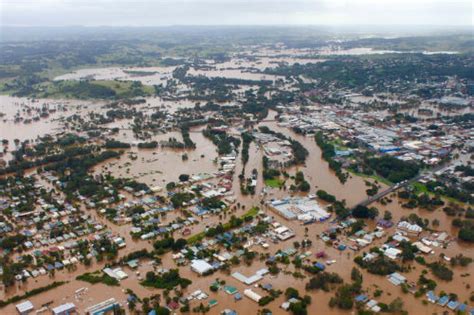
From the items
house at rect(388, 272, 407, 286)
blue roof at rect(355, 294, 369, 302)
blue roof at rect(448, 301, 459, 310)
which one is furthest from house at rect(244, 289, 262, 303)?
blue roof at rect(448, 301, 459, 310)

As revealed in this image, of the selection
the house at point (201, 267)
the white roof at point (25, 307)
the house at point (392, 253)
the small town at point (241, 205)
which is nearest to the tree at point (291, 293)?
the small town at point (241, 205)

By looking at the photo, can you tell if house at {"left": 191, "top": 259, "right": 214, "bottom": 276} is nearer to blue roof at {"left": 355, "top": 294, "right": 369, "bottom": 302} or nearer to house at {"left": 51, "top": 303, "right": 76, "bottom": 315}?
house at {"left": 51, "top": 303, "right": 76, "bottom": 315}

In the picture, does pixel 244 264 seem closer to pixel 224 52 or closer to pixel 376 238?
pixel 376 238

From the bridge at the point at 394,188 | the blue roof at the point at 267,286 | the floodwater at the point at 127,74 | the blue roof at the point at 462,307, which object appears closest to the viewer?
the blue roof at the point at 462,307

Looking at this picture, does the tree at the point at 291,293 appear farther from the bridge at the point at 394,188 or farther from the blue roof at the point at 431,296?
the bridge at the point at 394,188

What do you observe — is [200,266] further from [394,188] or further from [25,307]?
[394,188]

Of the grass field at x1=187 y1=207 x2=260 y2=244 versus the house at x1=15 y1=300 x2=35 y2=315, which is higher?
the grass field at x1=187 y1=207 x2=260 y2=244

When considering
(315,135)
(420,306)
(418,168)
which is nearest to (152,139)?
(315,135)

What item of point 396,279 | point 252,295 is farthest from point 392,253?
point 252,295

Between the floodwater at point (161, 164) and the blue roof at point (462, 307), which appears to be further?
the floodwater at point (161, 164)
